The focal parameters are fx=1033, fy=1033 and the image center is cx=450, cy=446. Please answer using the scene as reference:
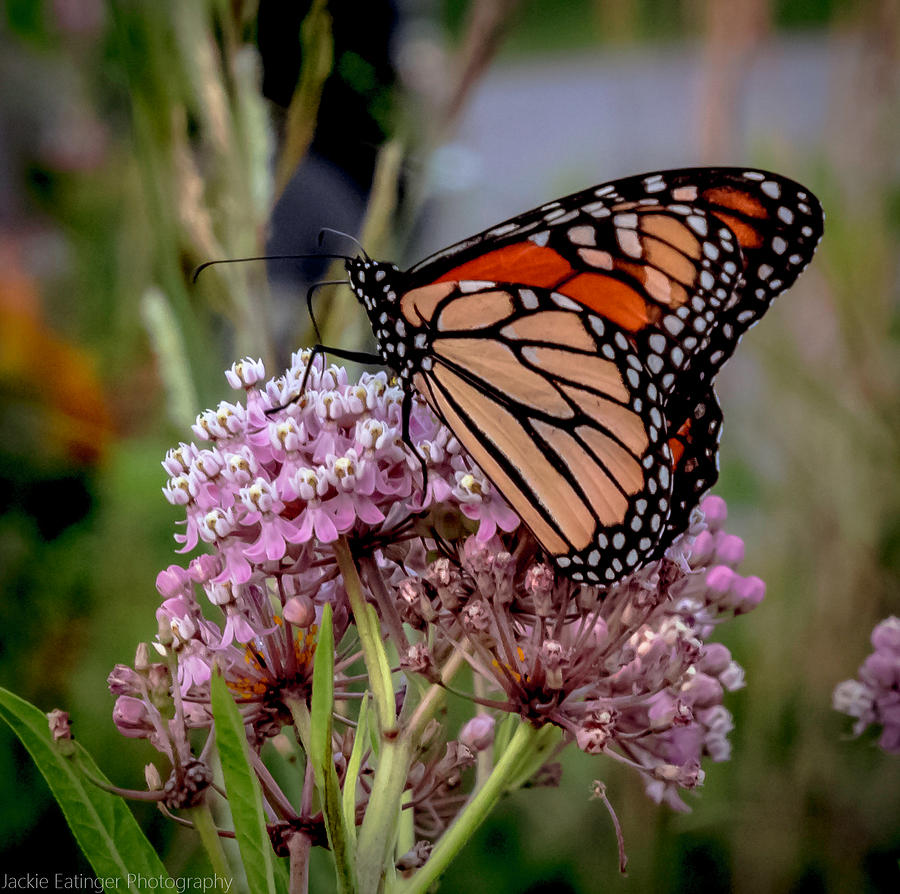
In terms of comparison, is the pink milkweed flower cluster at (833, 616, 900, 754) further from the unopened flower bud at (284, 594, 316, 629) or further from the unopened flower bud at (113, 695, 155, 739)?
the unopened flower bud at (113, 695, 155, 739)

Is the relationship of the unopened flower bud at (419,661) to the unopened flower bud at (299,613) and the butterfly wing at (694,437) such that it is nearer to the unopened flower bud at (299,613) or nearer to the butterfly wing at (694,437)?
the unopened flower bud at (299,613)

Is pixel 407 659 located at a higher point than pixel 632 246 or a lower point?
lower

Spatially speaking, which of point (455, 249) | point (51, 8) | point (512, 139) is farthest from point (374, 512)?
point (512, 139)

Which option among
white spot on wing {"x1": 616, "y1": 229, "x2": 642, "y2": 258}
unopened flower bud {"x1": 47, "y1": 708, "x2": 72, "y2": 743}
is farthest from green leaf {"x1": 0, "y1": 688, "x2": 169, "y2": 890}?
white spot on wing {"x1": 616, "y1": 229, "x2": 642, "y2": 258}

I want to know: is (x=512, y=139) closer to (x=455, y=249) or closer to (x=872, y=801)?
(x=872, y=801)

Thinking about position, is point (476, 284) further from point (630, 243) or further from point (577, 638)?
point (577, 638)

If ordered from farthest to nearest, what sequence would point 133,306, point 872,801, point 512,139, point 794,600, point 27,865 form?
point 512,139, point 794,600, point 133,306, point 872,801, point 27,865

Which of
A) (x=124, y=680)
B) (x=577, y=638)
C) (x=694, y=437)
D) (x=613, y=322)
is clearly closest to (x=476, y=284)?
(x=613, y=322)
